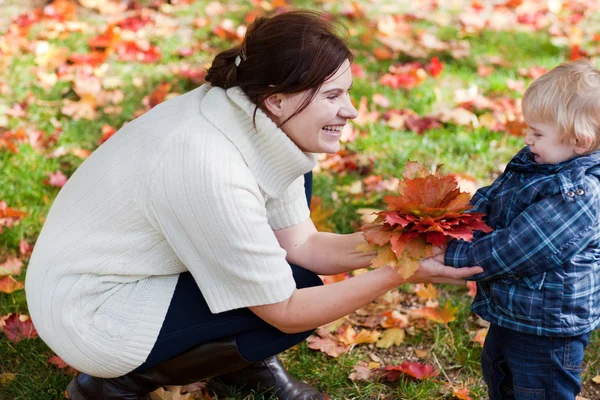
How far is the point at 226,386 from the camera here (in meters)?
2.42

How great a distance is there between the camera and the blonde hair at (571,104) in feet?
5.83

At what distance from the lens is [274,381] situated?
7.73 feet

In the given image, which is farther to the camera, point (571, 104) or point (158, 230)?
point (158, 230)

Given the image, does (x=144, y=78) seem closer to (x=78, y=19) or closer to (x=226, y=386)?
(x=78, y=19)

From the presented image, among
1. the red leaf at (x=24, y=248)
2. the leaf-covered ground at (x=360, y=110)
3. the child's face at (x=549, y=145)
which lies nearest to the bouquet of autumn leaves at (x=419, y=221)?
the child's face at (x=549, y=145)

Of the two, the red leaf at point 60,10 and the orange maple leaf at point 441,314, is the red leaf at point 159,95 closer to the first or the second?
the red leaf at point 60,10

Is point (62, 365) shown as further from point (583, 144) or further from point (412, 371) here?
point (583, 144)

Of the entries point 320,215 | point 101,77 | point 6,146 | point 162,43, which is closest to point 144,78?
point 101,77

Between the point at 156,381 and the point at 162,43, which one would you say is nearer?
the point at 156,381

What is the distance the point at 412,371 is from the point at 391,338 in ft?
0.86

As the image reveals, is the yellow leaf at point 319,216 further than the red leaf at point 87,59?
No

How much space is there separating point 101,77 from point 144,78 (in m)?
0.26

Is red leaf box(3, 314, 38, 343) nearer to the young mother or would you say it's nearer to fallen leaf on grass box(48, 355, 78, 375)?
fallen leaf on grass box(48, 355, 78, 375)

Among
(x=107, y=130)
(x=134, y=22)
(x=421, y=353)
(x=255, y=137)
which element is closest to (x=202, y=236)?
(x=255, y=137)
